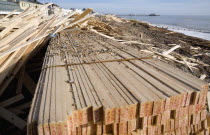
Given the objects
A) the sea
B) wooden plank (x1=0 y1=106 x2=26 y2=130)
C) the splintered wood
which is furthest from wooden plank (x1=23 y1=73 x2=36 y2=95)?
the sea

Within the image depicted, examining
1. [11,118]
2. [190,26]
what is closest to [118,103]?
[11,118]

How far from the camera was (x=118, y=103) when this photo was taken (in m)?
1.77

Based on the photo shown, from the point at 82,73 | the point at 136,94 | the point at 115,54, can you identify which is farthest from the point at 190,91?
the point at 115,54

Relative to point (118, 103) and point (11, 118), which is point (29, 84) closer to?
point (11, 118)

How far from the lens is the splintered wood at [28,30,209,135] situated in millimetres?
1689

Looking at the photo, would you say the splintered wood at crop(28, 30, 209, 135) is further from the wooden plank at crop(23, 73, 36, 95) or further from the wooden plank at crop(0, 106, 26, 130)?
the wooden plank at crop(23, 73, 36, 95)

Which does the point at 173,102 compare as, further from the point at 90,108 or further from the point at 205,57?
the point at 205,57

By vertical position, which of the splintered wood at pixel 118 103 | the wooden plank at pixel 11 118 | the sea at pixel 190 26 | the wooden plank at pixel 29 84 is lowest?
the wooden plank at pixel 11 118

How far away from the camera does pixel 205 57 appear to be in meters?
9.34

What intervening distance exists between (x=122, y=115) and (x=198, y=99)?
3.60 ft

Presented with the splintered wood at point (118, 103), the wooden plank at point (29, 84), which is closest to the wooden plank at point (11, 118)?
the wooden plank at point (29, 84)

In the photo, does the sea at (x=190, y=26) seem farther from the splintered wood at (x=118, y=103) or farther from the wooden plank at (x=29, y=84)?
the wooden plank at (x=29, y=84)

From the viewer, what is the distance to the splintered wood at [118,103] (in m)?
1.69

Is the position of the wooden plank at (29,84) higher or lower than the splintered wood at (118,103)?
lower
